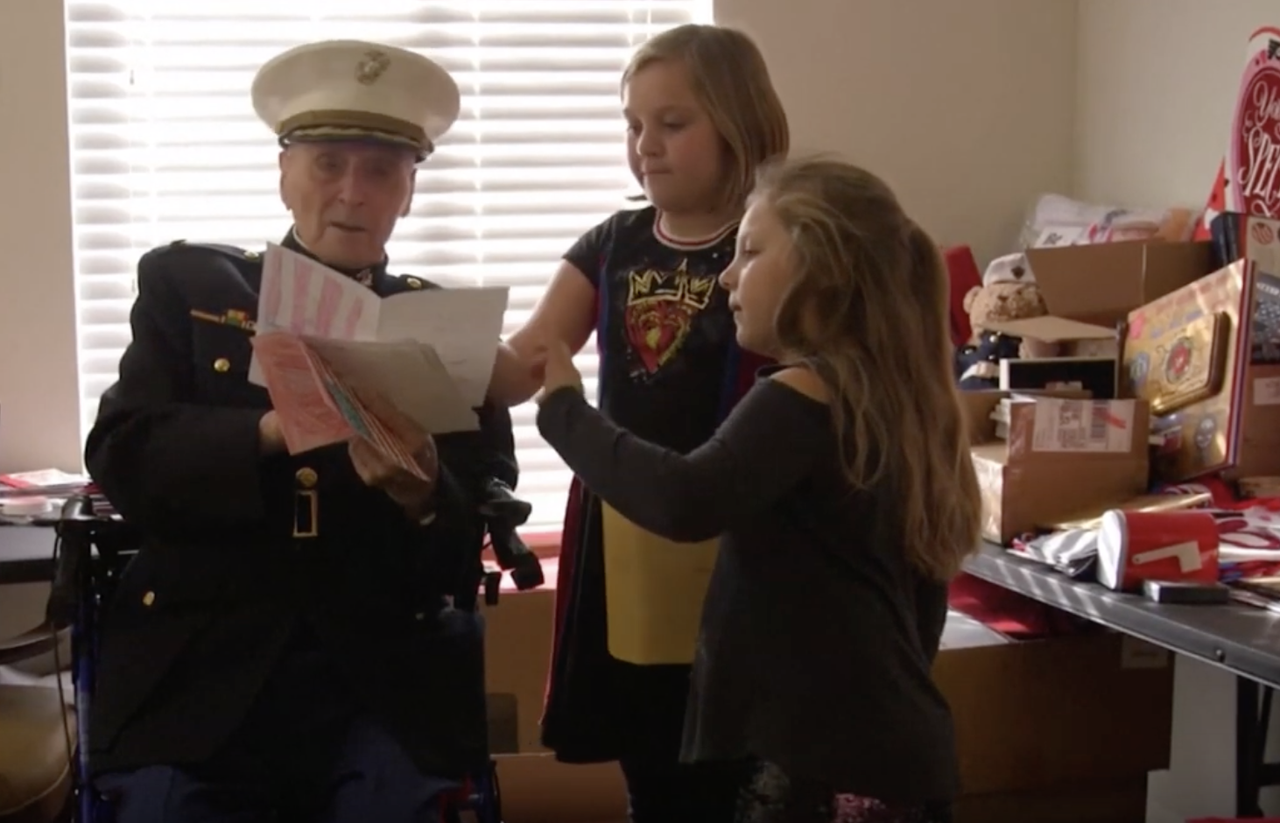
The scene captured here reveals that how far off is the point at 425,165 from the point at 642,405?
1361 millimetres

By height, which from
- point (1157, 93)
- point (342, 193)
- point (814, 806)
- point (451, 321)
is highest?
point (1157, 93)

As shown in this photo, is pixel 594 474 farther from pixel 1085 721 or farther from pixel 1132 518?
pixel 1085 721

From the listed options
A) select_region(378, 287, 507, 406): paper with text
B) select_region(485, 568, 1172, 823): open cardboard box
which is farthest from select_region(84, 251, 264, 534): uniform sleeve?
select_region(485, 568, 1172, 823): open cardboard box

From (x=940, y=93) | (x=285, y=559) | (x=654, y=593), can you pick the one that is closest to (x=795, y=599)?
(x=654, y=593)

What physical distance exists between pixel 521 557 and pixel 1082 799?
130 centimetres

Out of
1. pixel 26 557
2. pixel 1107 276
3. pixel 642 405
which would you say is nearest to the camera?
pixel 642 405

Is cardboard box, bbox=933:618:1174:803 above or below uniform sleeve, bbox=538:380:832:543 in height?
below

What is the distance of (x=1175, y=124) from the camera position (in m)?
2.56

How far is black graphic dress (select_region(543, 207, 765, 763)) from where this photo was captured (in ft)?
5.12

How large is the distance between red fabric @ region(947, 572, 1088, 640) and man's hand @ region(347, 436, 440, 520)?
980mm

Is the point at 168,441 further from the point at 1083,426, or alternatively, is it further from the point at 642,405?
the point at 1083,426

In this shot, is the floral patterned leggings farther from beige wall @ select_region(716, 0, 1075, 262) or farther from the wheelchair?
beige wall @ select_region(716, 0, 1075, 262)

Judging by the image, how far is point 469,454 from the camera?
157 centimetres

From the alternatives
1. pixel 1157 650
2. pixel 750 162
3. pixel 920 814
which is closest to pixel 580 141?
pixel 750 162
